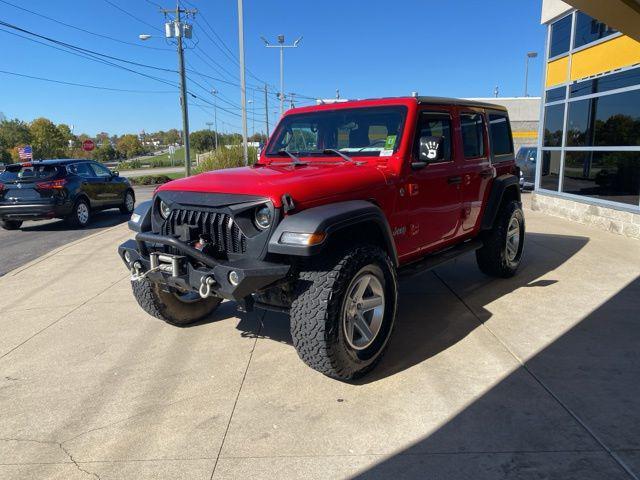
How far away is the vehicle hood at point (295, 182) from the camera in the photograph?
318 centimetres

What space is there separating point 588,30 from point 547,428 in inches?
379

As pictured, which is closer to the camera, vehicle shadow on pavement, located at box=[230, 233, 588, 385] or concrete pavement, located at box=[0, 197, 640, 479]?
concrete pavement, located at box=[0, 197, 640, 479]

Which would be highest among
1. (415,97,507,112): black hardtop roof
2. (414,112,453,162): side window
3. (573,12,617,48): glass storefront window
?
(573,12,617,48): glass storefront window

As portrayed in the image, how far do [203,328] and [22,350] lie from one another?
148 centimetres

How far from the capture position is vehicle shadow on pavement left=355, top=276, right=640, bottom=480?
8.04ft

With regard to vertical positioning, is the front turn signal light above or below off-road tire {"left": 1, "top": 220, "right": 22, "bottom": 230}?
above

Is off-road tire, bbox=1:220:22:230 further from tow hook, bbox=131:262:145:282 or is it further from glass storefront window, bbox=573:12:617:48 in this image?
glass storefront window, bbox=573:12:617:48

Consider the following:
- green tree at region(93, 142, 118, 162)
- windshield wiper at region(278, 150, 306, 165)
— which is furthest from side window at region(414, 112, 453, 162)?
green tree at region(93, 142, 118, 162)

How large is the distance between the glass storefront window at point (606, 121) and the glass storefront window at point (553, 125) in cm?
37

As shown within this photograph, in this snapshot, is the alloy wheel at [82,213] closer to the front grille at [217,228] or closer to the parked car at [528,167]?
the front grille at [217,228]

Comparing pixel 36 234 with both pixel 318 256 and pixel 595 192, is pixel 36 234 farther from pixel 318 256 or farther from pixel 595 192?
pixel 595 192

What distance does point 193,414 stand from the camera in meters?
3.06

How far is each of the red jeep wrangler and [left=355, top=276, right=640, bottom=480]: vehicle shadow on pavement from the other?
2.58 ft

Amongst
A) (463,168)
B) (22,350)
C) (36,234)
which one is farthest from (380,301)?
(36,234)
